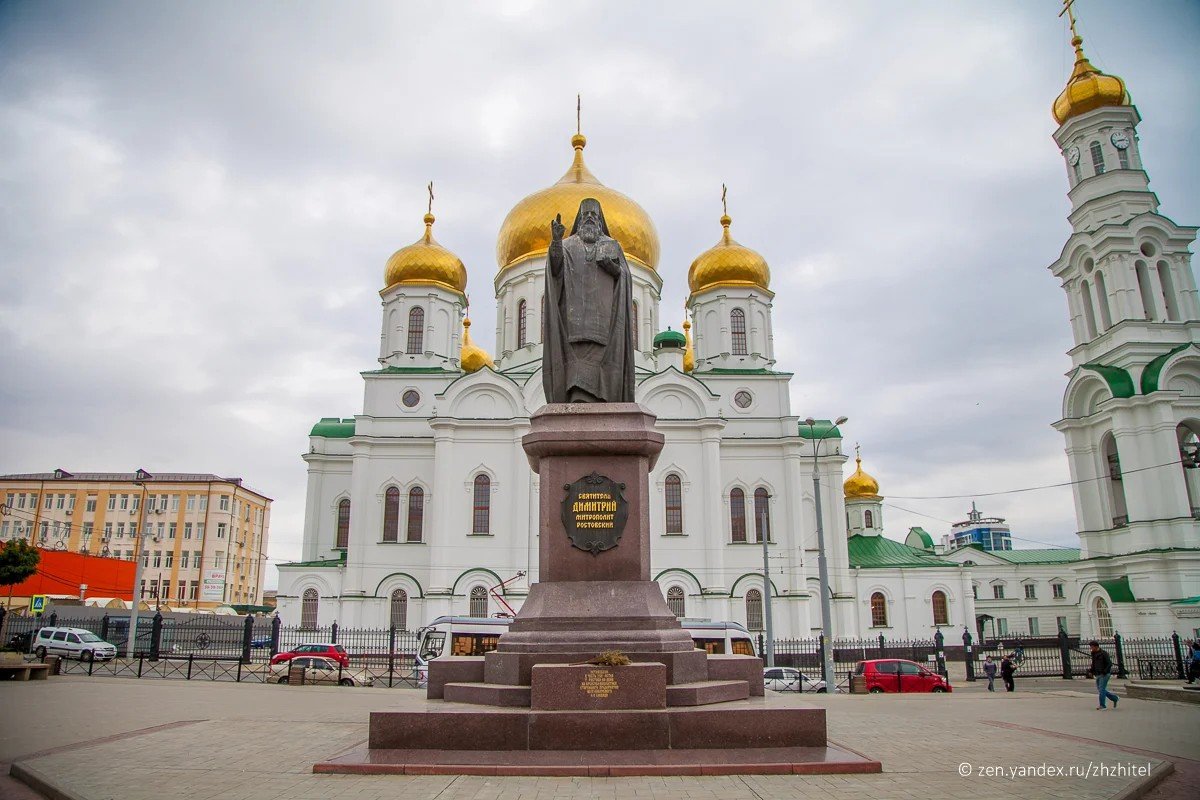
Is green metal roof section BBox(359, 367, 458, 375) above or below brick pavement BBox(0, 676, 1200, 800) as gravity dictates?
above

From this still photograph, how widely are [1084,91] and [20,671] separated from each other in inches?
1837

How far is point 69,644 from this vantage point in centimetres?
2584

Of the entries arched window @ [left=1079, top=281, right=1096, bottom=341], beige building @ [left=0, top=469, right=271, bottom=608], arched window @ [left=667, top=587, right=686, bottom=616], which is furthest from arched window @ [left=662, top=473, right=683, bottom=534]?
beige building @ [left=0, top=469, right=271, bottom=608]

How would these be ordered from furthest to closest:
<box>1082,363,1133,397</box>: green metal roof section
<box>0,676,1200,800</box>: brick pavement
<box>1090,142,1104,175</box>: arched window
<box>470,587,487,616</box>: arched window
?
1. <box>1090,142,1104,175</box>: arched window
2. <box>1082,363,1133,397</box>: green metal roof section
3. <box>470,587,487,616</box>: arched window
4. <box>0,676,1200,800</box>: brick pavement

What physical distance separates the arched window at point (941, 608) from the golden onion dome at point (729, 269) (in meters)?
16.9

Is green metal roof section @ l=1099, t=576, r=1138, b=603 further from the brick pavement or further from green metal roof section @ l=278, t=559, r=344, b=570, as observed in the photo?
green metal roof section @ l=278, t=559, r=344, b=570

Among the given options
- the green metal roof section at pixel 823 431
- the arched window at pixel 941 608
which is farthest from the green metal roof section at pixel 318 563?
the arched window at pixel 941 608

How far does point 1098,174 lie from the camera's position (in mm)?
37781

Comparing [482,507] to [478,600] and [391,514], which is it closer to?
[478,600]

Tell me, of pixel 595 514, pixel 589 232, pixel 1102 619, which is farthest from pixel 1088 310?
pixel 595 514

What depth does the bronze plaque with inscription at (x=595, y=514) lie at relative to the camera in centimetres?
855

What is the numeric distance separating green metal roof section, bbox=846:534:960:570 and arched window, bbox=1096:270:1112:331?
13.2 m

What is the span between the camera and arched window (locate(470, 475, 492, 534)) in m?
33.2

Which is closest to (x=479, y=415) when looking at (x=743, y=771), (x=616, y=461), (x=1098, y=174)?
(x=616, y=461)
